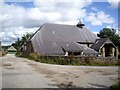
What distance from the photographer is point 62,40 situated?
56375mm

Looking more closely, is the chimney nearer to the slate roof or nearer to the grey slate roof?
the grey slate roof

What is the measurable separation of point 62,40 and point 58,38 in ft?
3.71

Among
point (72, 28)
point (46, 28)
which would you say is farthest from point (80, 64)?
point (72, 28)

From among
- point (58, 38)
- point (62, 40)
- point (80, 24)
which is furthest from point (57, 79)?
point (80, 24)

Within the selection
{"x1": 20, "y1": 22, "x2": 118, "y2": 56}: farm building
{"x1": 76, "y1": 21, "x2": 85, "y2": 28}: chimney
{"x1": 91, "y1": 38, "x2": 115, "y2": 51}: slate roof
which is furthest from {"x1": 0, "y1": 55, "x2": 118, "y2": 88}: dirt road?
{"x1": 76, "y1": 21, "x2": 85, "y2": 28}: chimney

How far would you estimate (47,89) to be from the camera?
11.4 m

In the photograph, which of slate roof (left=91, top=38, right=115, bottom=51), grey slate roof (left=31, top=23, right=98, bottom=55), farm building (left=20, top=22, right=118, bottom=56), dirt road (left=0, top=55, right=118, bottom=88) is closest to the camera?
dirt road (left=0, top=55, right=118, bottom=88)

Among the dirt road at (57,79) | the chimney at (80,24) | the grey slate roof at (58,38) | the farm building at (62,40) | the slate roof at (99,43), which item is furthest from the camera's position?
the chimney at (80,24)

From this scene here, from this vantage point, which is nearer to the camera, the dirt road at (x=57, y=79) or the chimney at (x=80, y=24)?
the dirt road at (x=57, y=79)

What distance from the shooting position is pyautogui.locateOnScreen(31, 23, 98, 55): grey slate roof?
51.5 meters

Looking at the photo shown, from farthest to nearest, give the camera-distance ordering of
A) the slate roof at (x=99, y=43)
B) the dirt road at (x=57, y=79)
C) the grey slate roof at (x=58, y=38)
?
the slate roof at (x=99, y=43), the grey slate roof at (x=58, y=38), the dirt road at (x=57, y=79)

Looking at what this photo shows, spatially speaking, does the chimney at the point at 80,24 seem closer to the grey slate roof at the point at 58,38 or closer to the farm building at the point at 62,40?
the farm building at the point at 62,40

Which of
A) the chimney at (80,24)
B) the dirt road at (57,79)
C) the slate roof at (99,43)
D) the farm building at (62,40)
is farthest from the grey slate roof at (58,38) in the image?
the dirt road at (57,79)

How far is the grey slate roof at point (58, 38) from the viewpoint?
169 feet
